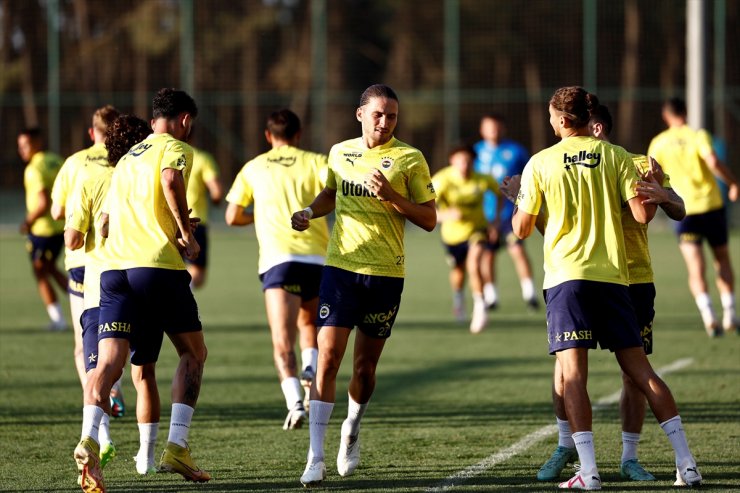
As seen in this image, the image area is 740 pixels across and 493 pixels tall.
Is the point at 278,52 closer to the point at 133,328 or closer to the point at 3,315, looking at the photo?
the point at 3,315

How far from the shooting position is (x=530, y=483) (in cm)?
645

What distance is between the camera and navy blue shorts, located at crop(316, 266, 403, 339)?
21.5 feet

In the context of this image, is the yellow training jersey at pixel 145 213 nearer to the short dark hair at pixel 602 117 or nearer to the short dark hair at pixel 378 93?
→ the short dark hair at pixel 378 93

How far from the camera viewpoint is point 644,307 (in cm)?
662

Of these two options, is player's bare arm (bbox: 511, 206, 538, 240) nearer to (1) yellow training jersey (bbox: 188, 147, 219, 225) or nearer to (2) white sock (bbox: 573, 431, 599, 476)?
(2) white sock (bbox: 573, 431, 599, 476)

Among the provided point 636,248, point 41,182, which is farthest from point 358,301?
point 41,182

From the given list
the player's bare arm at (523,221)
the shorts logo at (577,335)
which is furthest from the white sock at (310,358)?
the shorts logo at (577,335)

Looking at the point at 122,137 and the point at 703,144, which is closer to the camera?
the point at 122,137

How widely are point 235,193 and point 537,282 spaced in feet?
36.9

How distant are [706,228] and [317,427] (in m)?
7.31

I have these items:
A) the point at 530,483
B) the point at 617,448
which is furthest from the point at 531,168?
the point at 617,448

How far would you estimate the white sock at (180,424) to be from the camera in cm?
646

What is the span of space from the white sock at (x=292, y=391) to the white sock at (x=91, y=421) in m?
2.25

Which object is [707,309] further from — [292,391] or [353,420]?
[353,420]
